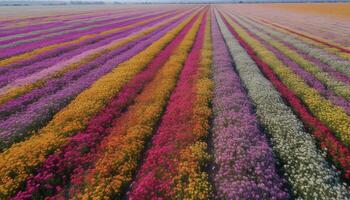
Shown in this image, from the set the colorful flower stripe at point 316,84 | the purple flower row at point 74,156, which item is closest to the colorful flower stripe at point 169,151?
the purple flower row at point 74,156

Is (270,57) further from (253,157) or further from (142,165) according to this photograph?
(142,165)

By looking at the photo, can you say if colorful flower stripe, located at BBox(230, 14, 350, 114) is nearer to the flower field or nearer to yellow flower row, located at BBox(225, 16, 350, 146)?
the flower field

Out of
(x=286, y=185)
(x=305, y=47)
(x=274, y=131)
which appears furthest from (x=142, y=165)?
(x=305, y=47)

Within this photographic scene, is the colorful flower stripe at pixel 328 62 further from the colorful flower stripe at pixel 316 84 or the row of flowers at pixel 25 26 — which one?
the row of flowers at pixel 25 26

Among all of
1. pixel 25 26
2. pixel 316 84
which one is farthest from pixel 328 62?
pixel 25 26

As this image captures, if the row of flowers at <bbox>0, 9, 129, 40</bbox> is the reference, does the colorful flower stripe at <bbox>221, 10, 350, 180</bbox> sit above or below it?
below

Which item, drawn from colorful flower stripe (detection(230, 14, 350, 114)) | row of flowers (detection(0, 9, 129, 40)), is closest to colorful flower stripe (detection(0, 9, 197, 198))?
colorful flower stripe (detection(230, 14, 350, 114))

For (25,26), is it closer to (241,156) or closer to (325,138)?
(241,156)
